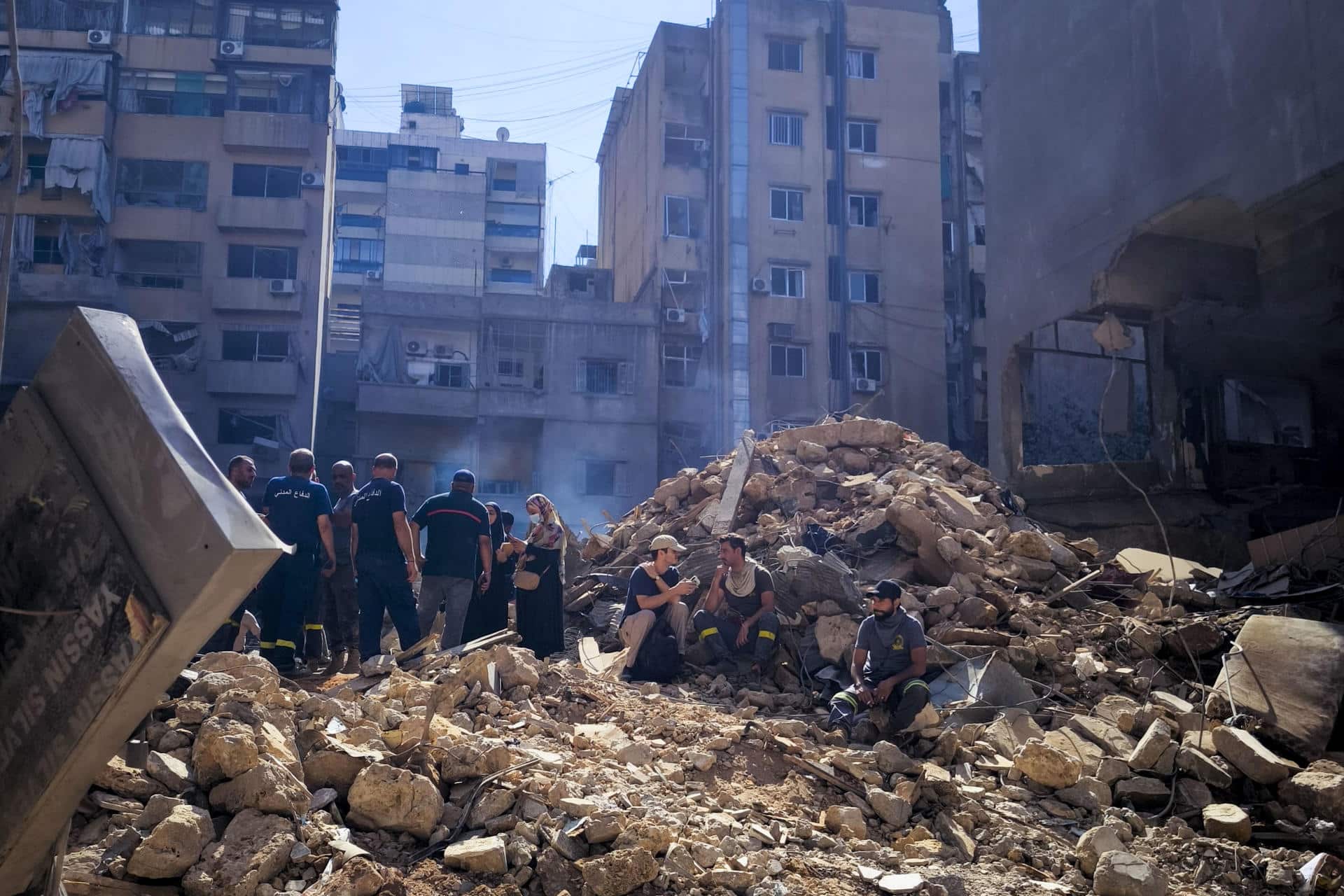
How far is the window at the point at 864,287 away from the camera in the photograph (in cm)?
2972

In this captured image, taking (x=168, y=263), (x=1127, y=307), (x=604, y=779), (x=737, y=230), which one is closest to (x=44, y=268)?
(x=168, y=263)

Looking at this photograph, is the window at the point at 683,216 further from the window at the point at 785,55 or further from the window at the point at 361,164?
the window at the point at 361,164

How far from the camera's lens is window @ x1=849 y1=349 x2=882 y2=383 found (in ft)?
96.5

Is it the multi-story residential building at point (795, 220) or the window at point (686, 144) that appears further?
the window at point (686, 144)

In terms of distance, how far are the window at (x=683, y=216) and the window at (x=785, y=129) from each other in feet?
9.41

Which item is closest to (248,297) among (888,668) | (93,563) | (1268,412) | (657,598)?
(657,598)

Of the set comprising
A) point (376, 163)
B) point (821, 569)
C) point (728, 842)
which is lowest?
point (728, 842)

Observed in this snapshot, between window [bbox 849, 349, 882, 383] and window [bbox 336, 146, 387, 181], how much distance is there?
24.4 m

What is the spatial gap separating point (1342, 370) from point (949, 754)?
1303 centimetres

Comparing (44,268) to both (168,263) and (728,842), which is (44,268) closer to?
(168,263)

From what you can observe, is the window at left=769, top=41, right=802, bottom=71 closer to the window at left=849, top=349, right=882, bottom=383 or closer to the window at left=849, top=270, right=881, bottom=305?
the window at left=849, top=270, right=881, bottom=305

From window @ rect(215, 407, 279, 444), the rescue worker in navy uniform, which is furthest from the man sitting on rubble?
window @ rect(215, 407, 279, 444)

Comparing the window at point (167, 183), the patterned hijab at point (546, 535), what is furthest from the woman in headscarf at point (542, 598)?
the window at point (167, 183)

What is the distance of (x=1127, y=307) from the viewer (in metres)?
14.0
